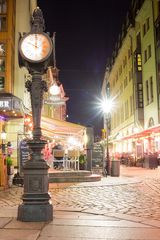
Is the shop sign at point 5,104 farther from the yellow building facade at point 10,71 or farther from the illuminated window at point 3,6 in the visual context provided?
the illuminated window at point 3,6

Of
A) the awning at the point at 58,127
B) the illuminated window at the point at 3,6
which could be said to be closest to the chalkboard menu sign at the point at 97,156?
the awning at the point at 58,127

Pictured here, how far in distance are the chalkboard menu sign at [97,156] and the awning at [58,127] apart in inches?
55.6

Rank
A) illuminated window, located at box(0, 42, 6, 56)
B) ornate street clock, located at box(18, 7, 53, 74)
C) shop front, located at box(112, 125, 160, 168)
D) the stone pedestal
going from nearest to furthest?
the stone pedestal, ornate street clock, located at box(18, 7, 53, 74), shop front, located at box(112, 125, 160, 168), illuminated window, located at box(0, 42, 6, 56)

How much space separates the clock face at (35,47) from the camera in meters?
8.17

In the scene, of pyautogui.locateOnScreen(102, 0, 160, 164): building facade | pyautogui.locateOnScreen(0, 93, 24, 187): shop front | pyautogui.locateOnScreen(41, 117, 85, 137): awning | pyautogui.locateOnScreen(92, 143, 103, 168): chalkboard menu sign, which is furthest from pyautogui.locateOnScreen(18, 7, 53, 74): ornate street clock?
pyautogui.locateOnScreen(102, 0, 160, 164): building facade

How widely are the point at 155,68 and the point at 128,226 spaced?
32323 millimetres

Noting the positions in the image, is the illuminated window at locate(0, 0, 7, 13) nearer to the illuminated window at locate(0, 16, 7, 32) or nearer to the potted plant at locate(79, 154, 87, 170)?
the illuminated window at locate(0, 16, 7, 32)

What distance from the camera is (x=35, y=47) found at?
821cm

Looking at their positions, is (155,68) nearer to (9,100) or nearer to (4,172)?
(9,100)

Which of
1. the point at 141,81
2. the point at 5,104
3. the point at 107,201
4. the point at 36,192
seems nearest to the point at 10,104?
the point at 5,104

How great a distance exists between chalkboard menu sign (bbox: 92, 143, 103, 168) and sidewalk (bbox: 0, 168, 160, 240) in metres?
13.0

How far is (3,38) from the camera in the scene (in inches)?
1227

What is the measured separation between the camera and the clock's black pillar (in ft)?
24.2

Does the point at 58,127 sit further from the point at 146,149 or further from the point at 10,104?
the point at 146,149
